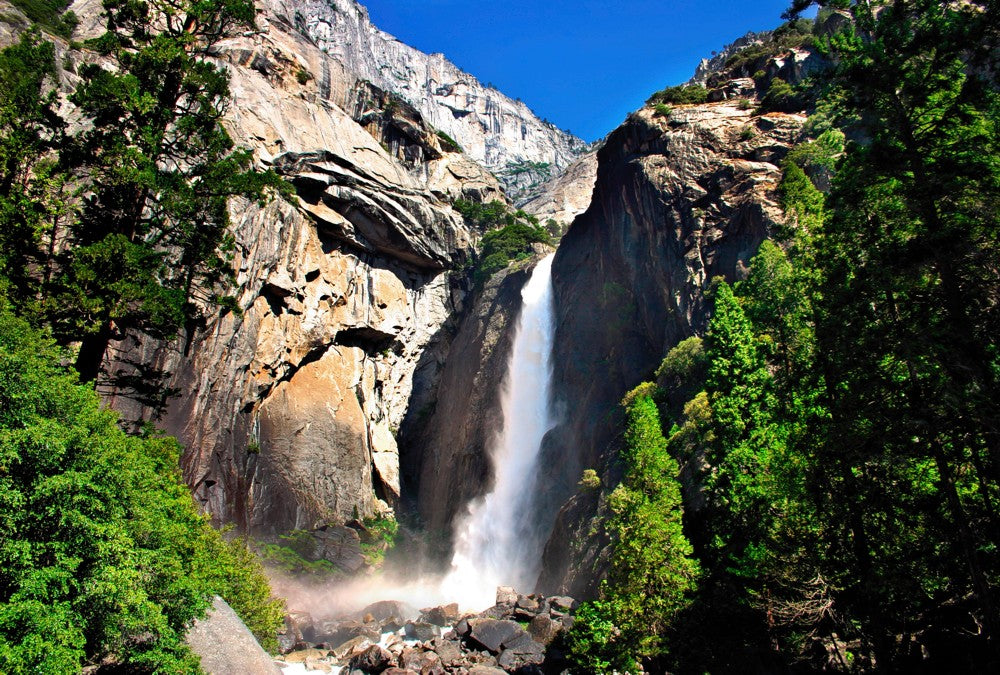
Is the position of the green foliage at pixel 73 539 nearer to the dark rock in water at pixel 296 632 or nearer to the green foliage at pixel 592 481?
the dark rock in water at pixel 296 632

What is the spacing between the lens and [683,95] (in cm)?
4172

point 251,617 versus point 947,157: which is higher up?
point 947,157

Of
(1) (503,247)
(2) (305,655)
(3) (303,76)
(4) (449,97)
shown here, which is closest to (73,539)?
(2) (305,655)

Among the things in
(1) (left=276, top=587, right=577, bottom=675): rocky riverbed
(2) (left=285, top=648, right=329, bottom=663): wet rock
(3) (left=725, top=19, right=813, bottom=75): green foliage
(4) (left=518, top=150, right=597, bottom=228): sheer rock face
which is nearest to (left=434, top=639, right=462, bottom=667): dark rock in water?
(1) (left=276, top=587, right=577, bottom=675): rocky riverbed

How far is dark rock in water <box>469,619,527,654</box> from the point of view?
78.3ft

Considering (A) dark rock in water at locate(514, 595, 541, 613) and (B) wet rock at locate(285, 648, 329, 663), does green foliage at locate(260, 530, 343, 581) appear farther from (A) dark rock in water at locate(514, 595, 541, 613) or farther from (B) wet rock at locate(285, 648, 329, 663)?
(A) dark rock in water at locate(514, 595, 541, 613)

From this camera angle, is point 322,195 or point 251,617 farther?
point 322,195

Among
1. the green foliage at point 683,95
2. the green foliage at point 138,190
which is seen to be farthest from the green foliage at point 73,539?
the green foliage at point 683,95

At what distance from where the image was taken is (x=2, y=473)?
9.07m

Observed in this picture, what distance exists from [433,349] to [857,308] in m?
45.4

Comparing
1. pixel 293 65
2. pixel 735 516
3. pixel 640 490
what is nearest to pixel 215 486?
pixel 640 490

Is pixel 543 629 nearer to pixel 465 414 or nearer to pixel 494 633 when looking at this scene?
pixel 494 633

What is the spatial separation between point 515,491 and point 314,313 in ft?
60.7

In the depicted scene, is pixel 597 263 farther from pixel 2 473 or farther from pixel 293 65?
pixel 2 473
